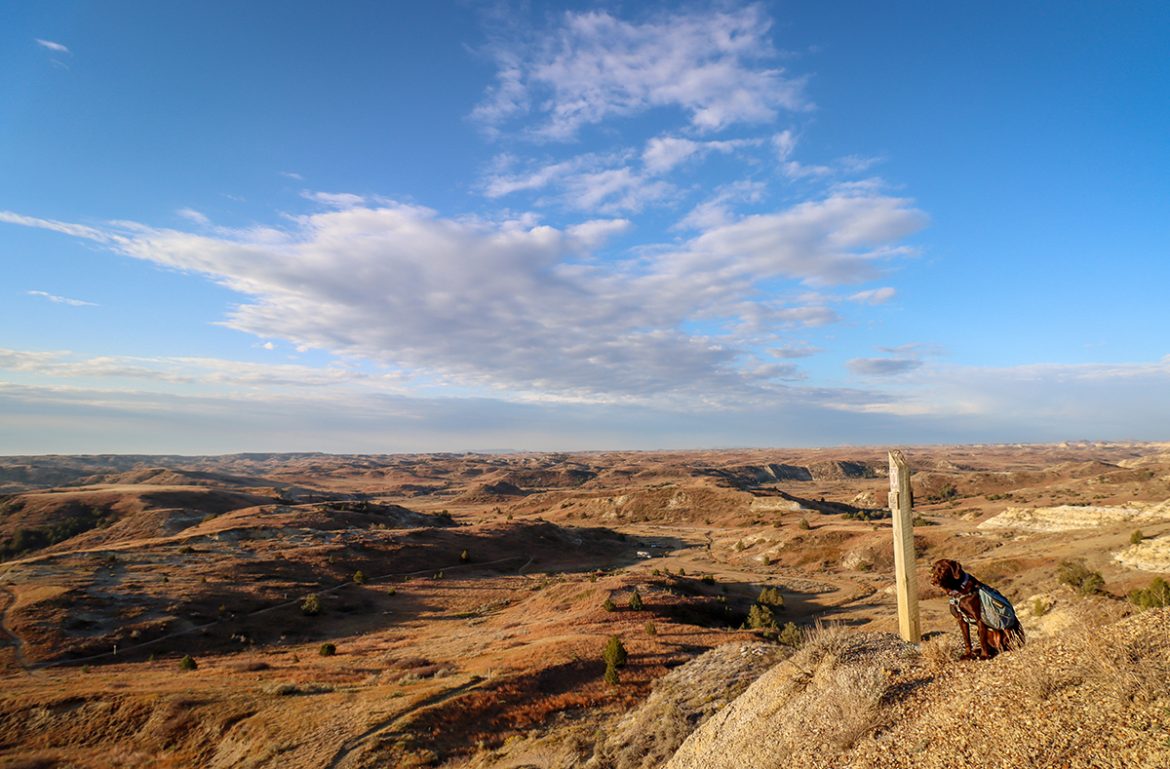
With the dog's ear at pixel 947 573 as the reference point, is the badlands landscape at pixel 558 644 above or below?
below

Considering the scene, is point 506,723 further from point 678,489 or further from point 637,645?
point 678,489

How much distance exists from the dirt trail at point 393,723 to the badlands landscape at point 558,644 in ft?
0.31

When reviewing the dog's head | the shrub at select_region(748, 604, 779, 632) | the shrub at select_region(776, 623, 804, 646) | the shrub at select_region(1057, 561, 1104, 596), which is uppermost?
the dog's head

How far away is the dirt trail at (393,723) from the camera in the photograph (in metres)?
14.6

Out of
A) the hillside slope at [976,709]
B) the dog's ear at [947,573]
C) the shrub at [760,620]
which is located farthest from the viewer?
the shrub at [760,620]

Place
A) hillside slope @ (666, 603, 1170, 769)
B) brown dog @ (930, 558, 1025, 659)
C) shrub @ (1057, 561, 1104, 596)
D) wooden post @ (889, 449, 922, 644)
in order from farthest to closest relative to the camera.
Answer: shrub @ (1057, 561, 1104, 596)
wooden post @ (889, 449, 922, 644)
brown dog @ (930, 558, 1025, 659)
hillside slope @ (666, 603, 1170, 769)

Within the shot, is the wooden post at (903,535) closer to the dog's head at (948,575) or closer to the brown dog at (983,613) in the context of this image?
the brown dog at (983,613)

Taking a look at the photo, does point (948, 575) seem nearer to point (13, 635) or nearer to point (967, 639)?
point (967, 639)

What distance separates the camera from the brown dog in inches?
301

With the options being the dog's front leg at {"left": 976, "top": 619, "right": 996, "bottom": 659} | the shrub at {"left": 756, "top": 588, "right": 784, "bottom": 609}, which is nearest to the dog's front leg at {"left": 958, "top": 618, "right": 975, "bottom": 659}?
the dog's front leg at {"left": 976, "top": 619, "right": 996, "bottom": 659}

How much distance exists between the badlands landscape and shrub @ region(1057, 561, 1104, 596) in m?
0.16

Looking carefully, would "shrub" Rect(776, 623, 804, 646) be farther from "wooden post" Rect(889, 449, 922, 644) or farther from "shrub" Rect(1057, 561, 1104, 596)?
"wooden post" Rect(889, 449, 922, 644)

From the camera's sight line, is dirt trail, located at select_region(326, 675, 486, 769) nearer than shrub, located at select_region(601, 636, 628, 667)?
Yes

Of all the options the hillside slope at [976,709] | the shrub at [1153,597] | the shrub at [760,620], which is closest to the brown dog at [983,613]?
the hillside slope at [976,709]
